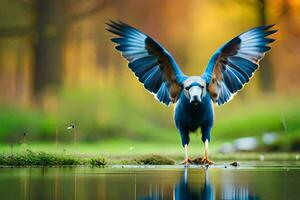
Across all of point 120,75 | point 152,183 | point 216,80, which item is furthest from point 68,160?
point 152,183

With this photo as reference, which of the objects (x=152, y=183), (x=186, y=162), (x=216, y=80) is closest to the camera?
(x=152, y=183)

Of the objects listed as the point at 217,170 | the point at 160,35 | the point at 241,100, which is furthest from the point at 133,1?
the point at 217,170

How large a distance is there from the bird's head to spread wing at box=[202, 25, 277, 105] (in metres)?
0.47

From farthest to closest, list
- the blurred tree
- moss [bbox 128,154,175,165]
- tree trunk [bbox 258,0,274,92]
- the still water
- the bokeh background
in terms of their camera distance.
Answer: the blurred tree < tree trunk [bbox 258,0,274,92] < the bokeh background < moss [bbox 128,154,175,165] < the still water

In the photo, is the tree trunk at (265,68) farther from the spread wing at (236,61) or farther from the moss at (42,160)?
the moss at (42,160)

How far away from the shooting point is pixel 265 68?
41.8 feet

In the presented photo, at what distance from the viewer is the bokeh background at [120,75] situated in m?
12.1

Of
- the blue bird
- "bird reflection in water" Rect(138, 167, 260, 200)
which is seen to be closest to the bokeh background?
the blue bird

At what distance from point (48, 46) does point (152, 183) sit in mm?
6003

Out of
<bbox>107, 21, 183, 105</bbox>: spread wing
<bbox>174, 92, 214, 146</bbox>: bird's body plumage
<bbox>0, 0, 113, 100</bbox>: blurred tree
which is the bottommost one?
<bbox>174, 92, 214, 146</bbox>: bird's body plumage

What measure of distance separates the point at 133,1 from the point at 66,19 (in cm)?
99

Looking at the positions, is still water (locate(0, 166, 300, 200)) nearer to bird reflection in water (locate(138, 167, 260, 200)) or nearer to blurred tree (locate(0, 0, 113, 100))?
bird reflection in water (locate(138, 167, 260, 200))

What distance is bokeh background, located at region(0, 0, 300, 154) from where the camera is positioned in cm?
1209

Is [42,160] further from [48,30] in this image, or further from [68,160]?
[48,30]
